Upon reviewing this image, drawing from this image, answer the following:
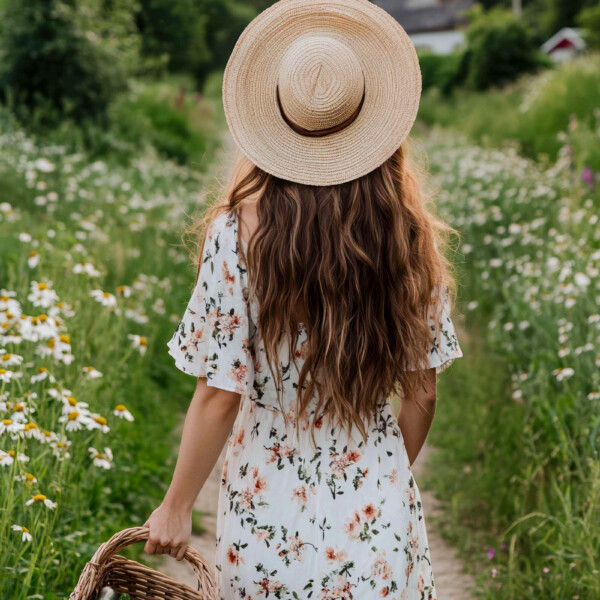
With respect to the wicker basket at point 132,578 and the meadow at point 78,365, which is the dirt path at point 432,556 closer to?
the meadow at point 78,365

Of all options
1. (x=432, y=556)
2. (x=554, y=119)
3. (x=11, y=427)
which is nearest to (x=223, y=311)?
(x=11, y=427)

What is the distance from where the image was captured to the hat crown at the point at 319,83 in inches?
67.6

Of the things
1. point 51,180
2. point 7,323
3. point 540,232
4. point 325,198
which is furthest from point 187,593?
point 51,180

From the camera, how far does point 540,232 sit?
6535 mm

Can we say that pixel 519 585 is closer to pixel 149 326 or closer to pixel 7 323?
pixel 7 323

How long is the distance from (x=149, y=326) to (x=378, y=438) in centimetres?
344

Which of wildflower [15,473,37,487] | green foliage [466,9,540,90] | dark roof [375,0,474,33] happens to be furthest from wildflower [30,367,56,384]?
dark roof [375,0,474,33]

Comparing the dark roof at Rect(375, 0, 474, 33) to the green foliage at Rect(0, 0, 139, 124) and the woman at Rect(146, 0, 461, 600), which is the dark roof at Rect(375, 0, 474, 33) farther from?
the woman at Rect(146, 0, 461, 600)

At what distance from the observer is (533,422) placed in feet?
12.6

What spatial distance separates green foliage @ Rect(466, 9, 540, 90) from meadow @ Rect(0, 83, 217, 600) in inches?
678

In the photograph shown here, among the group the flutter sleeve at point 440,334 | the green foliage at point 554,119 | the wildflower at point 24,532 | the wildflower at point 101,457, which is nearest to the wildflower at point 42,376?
the wildflower at point 101,457

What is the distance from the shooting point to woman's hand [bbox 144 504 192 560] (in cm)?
176

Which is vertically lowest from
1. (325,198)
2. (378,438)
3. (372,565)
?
(372,565)

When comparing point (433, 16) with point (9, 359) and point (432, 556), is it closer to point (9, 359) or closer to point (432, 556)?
point (432, 556)
